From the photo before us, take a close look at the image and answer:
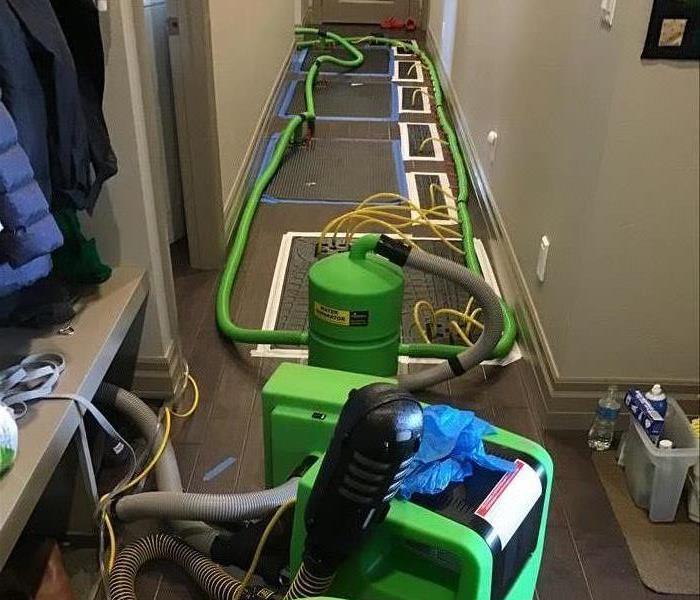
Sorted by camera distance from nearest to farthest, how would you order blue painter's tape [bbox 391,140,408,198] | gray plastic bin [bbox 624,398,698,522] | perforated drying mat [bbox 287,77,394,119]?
1. gray plastic bin [bbox 624,398,698,522]
2. blue painter's tape [bbox 391,140,408,198]
3. perforated drying mat [bbox 287,77,394,119]

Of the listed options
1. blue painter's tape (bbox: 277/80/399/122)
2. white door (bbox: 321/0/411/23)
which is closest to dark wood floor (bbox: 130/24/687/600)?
blue painter's tape (bbox: 277/80/399/122)

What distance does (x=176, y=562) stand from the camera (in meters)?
1.43

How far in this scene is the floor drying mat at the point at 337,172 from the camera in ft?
10.4

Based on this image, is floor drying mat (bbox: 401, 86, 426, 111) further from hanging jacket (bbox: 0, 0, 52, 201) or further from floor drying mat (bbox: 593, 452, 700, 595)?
hanging jacket (bbox: 0, 0, 52, 201)

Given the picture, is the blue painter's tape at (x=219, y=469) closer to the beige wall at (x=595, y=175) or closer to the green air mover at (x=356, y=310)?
the green air mover at (x=356, y=310)

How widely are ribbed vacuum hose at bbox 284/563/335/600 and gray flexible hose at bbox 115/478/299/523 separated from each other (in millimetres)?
242

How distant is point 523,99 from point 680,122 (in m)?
1.98

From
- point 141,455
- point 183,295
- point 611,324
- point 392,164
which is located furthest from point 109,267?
point 392,164

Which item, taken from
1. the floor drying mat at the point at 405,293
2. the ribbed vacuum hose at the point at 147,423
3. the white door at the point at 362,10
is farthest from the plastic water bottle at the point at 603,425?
the white door at the point at 362,10

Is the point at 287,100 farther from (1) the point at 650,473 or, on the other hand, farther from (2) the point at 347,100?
(1) the point at 650,473

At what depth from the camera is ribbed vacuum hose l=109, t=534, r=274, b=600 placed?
131cm

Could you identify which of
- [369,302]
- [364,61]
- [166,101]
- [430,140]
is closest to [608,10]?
[369,302]

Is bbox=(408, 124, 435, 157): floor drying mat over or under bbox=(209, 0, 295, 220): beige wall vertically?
under

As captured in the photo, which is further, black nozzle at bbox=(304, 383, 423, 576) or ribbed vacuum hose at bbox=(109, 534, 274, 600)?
ribbed vacuum hose at bbox=(109, 534, 274, 600)
